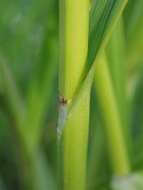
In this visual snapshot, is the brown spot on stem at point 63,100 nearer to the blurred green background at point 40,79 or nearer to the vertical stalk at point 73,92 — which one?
the vertical stalk at point 73,92

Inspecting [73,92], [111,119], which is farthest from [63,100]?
[111,119]

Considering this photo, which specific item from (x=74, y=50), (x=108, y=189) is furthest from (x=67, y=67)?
(x=108, y=189)

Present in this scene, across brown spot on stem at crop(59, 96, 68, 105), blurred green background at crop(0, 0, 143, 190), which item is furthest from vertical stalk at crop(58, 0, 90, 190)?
blurred green background at crop(0, 0, 143, 190)

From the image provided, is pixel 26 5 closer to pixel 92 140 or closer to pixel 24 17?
pixel 24 17

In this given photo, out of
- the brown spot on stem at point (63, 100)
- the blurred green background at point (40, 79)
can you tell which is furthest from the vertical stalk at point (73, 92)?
the blurred green background at point (40, 79)

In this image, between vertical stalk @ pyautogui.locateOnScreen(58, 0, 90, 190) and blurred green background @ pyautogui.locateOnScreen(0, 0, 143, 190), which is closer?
vertical stalk @ pyautogui.locateOnScreen(58, 0, 90, 190)

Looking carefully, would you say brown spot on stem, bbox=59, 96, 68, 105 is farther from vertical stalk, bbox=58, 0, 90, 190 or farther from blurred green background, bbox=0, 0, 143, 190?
blurred green background, bbox=0, 0, 143, 190
